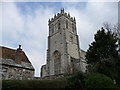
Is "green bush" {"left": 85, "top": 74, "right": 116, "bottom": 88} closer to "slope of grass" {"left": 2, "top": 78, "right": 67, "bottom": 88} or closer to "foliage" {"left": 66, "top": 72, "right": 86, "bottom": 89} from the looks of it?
"foliage" {"left": 66, "top": 72, "right": 86, "bottom": 89}

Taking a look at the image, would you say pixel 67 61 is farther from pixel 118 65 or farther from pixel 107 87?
pixel 107 87

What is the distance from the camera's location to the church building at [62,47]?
52281 mm

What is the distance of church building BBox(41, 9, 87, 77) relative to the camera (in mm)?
52281

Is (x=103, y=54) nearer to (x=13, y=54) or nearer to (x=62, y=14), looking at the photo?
(x=13, y=54)

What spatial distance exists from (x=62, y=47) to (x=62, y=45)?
77 cm

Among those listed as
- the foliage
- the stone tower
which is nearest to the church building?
the stone tower

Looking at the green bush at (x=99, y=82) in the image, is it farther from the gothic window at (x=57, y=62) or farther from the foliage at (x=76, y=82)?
the gothic window at (x=57, y=62)

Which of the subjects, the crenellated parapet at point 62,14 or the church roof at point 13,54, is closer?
the church roof at point 13,54

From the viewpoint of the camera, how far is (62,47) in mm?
54406

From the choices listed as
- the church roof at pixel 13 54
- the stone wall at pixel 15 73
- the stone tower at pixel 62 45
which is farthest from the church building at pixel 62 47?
the stone wall at pixel 15 73

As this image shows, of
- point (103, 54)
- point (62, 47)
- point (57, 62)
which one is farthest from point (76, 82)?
point (57, 62)

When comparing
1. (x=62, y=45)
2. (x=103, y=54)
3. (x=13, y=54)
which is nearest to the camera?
(x=103, y=54)

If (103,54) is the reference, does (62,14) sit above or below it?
above

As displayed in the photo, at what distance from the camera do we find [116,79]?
63.6 ft
